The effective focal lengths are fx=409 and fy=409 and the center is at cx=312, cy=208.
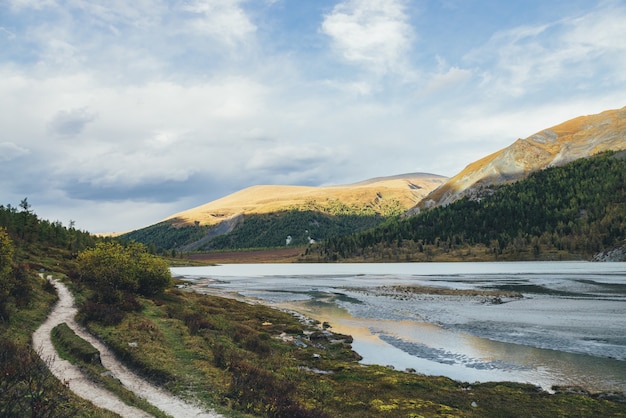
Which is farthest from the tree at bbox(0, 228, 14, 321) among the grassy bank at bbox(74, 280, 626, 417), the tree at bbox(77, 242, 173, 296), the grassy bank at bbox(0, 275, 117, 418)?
the tree at bbox(77, 242, 173, 296)

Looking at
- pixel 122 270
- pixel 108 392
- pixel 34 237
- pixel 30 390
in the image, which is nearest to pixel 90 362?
pixel 108 392

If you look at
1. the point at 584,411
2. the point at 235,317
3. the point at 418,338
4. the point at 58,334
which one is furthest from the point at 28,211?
the point at 584,411

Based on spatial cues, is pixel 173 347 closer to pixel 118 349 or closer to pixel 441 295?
pixel 118 349

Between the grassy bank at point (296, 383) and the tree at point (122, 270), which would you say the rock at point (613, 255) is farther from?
the tree at point (122, 270)

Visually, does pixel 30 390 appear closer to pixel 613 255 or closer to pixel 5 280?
pixel 5 280

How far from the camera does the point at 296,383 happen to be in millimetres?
28297

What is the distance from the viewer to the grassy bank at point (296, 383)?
78.3 feet

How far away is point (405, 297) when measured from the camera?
8344cm

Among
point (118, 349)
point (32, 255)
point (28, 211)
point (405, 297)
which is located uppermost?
point (28, 211)

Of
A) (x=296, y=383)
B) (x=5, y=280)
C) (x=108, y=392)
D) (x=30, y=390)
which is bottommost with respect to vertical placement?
(x=296, y=383)

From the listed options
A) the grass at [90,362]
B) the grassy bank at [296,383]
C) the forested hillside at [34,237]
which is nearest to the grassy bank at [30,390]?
the grass at [90,362]

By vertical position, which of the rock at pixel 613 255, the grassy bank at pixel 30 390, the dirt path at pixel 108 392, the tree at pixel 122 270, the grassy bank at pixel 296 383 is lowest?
the rock at pixel 613 255

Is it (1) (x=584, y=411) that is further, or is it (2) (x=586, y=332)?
(2) (x=586, y=332)

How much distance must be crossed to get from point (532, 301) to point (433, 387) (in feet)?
176
